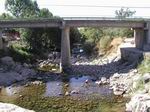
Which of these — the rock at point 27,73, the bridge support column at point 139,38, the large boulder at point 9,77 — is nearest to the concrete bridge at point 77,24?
the bridge support column at point 139,38

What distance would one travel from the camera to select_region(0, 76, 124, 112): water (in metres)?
39.6

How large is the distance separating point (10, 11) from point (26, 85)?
247 ft

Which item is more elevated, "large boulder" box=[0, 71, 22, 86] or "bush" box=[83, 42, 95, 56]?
"bush" box=[83, 42, 95, 56]

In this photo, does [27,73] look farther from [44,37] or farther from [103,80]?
[44,37]

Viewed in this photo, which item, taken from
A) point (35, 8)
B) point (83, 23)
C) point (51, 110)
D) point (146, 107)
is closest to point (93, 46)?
point (83, 23)

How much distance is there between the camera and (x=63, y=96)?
1799 inches

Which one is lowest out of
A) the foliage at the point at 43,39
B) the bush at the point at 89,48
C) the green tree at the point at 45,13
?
the bush at the point at 89,48

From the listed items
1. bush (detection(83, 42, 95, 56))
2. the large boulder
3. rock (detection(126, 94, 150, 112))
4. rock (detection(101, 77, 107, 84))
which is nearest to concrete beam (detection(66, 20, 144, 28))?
the large boulder

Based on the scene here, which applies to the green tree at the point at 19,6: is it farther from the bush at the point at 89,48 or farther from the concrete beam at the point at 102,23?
the concrete beam at the point at 102,23

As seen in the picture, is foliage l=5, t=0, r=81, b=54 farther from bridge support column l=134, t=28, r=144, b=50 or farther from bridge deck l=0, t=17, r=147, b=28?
bridge support column l=134, t=28, r=144, b=50

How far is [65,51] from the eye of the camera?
68938 mm

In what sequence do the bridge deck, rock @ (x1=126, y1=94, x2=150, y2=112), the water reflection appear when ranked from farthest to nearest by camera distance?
the bridge deck
the water reflection
rock @ (x1=126, y1=94, x2=150, y2=112)

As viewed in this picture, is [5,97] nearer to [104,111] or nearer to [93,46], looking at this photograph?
[104,111]

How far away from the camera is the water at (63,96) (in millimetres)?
39594
